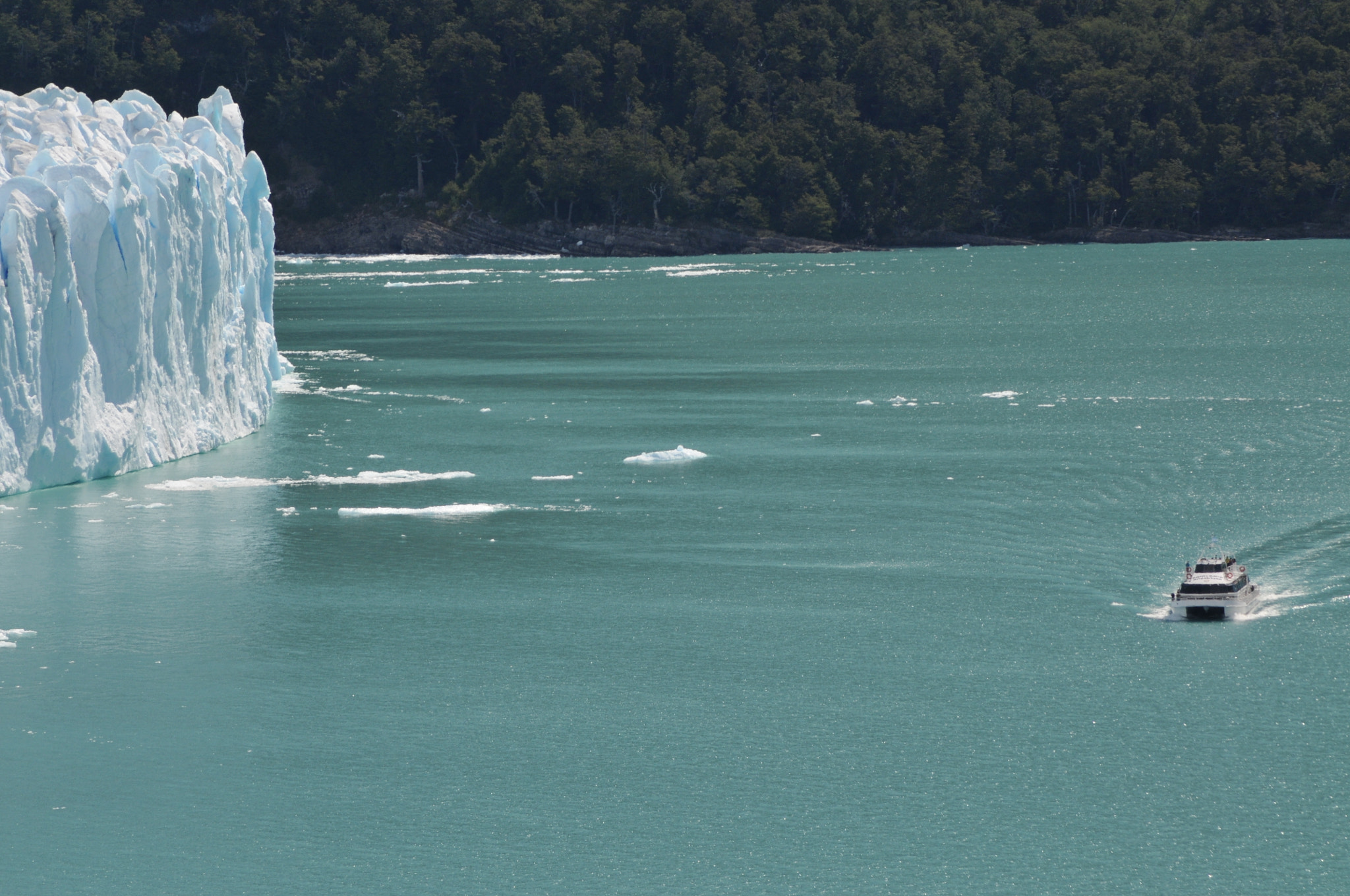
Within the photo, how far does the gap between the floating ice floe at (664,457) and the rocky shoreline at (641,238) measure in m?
104

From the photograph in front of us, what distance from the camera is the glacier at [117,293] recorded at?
31.7 m

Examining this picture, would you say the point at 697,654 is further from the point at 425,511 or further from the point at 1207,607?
the point at 425,511

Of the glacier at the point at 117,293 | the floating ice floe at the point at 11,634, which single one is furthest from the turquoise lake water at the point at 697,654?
the glacier at the point at 117,293

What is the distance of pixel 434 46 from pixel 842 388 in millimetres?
105695

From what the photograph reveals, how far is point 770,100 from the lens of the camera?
148 m

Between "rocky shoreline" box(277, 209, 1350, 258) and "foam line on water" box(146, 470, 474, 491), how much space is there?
345 ft

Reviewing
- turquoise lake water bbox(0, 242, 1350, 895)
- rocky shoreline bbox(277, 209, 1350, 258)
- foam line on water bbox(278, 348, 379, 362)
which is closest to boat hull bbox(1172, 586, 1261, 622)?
turquoise lake water bbox(0, 242, 1350, 895)

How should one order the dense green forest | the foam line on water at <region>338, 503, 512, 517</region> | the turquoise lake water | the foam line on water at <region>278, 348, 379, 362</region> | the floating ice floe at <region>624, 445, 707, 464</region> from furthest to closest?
the dense green forest < the foam line on water at <region>278, 348, 379, 362</region> < the floating ice floe at <region>624, 445, 707, 464</region> < the foam line on water at <region>338, 503, 512, 517</region> < the turquoise lake water

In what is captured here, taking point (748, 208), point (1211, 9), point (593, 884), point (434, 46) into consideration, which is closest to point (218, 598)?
point (593, 884)

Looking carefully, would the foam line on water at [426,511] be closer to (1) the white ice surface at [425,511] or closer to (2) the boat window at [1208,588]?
(1) the white ice surface at [425,511]

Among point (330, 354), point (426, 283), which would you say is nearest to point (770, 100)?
point (426, 283)

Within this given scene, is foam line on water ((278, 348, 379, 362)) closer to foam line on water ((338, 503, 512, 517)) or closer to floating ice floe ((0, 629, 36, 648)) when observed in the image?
foam line on water ((338, 503, 512, 517))

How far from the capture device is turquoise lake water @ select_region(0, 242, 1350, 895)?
16422mm

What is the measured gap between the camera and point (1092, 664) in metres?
21.5
